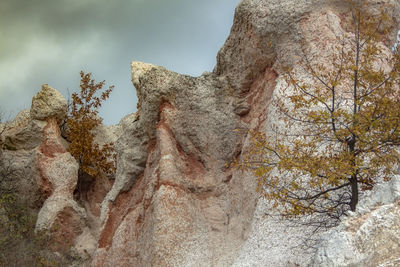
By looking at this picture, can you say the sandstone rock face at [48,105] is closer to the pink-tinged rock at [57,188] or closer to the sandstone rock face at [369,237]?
the pink-tinged rock at [57,188]

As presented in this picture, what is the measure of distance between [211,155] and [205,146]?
0.26m

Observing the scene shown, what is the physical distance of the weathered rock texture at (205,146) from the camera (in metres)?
10.4

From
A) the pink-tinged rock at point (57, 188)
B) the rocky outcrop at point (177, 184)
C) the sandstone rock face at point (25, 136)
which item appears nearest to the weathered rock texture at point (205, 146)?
the rocky outcrop at point (177, 184)

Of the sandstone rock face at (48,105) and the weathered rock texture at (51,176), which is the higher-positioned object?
the sandstone rock face at (48,105)

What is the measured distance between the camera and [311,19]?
10734 mm

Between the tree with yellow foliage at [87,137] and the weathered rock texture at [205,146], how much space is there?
4156 mm

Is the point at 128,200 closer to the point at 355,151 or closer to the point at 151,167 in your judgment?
the point at 151,167

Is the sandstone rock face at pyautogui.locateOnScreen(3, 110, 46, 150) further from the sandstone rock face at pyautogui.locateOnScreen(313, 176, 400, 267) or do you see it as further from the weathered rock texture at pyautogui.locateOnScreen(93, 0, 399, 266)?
the sandstone rock face at pyautogui.locateOnScreen(313, 176, 400, 267)

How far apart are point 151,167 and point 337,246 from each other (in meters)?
7.50

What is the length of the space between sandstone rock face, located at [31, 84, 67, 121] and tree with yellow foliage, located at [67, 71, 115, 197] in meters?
0.77

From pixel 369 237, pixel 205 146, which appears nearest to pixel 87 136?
pixel 205 146

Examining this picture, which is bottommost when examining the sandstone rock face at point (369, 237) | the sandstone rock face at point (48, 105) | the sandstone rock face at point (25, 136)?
the sandstone rock face at point (369, 237)

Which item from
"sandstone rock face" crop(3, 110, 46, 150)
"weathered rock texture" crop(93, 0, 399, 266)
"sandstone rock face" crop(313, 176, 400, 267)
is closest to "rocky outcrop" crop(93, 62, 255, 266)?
"weathered rock texture" crop(93, 0, 399, 266)

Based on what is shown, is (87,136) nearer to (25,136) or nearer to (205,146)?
(25,136)
